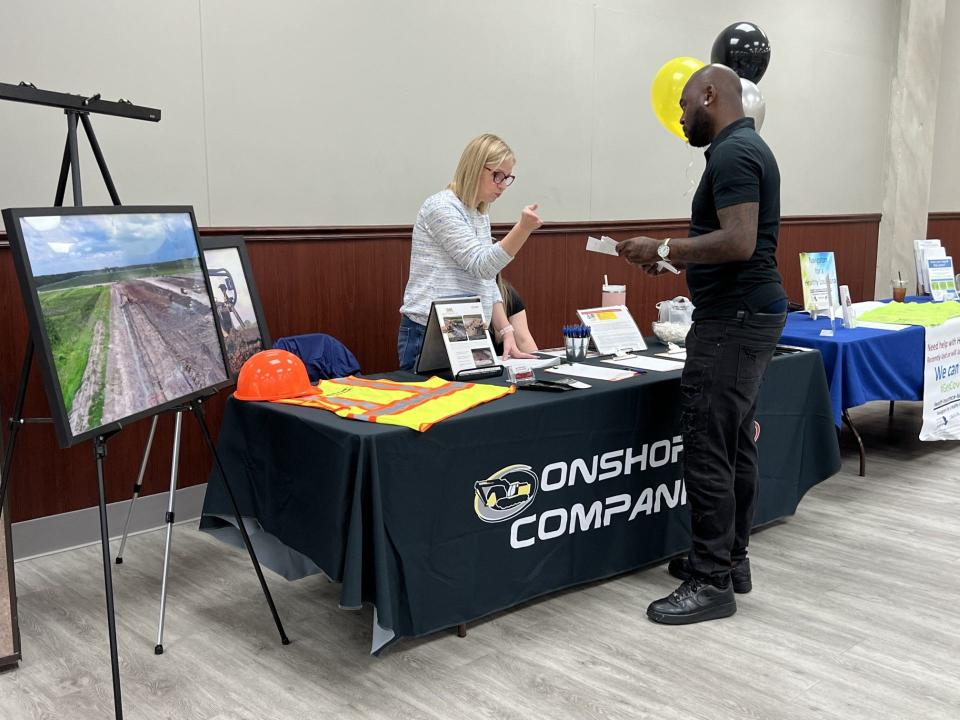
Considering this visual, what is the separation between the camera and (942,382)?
14.5 feet

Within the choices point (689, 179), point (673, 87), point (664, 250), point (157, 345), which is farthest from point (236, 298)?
point (689, 179)

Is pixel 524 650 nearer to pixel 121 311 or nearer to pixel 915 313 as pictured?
pixel 121 311

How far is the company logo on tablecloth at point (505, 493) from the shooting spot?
254 centimetres

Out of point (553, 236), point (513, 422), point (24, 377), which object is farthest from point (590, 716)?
point (553, 236)

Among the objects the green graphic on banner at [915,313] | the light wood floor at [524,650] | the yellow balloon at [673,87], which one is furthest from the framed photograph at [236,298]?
the green graphic on banner at [915,313]

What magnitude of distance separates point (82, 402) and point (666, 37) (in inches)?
175

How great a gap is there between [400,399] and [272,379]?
0.38 metres

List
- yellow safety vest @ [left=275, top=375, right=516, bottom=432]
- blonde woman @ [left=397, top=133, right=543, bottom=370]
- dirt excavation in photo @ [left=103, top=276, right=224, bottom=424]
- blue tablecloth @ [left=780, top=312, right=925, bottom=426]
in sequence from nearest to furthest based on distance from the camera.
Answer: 1. dirt excavation in photo @ [left=103, top=276, right=224, bottom=424]
2. yellow safety vest @ [left=275, top=375, right=516, bottom=432]
3. blonde woman @ [left=397, top=133, right=543, bottom=370]
4. blue tablecloth @ [left=780, top=312, right=925, bottom=426]

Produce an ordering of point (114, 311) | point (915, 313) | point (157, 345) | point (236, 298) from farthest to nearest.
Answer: point (915, 313) < point (236, 298) < point (157, 345) < point (114, 311)

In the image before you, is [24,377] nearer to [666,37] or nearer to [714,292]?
[714,292]

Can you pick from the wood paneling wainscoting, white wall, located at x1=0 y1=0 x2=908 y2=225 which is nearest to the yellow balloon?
white wall, located at x1=0 y1=0 x2=908 y2=225

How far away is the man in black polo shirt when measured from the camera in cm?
251

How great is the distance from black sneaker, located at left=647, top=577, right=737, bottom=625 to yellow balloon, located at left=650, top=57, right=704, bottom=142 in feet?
7.38

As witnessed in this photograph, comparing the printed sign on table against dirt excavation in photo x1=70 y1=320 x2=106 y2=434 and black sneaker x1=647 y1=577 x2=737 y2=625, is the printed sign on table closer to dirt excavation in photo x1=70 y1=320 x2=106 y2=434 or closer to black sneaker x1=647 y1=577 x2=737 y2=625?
black sneaker x1=647 y1=577 x2=737 y2=625
